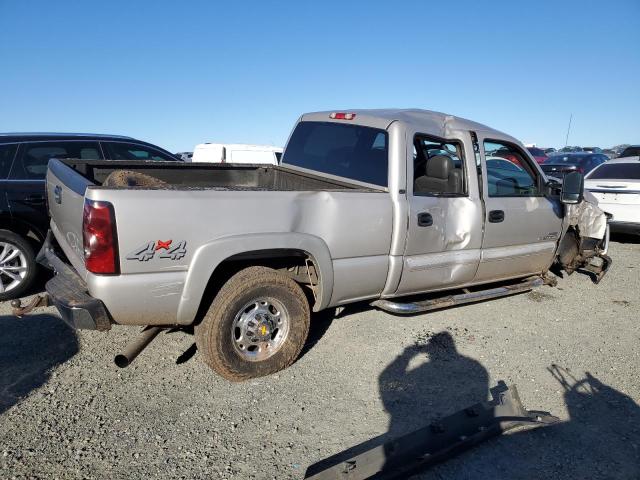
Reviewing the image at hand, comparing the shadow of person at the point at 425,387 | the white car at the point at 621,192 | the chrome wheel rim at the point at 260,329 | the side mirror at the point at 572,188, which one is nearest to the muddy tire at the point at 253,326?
the chrome wheel rim at the point at 260,329

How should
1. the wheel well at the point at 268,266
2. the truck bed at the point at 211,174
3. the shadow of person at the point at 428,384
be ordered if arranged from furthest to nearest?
the truck bed at the point at 211,174, the wheel well at the point at 268,266, the shadow of person at the point at 428,384

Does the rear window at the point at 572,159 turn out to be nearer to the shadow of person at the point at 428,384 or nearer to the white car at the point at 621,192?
the white car at the point at 621,192

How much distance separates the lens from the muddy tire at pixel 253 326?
3.10 metres

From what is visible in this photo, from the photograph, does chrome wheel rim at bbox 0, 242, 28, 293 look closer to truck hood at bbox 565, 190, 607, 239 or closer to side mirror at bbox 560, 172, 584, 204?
side mirror at bbox 560, 172, 584, 204

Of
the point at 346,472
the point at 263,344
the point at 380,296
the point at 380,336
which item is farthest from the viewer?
the point at 380,336

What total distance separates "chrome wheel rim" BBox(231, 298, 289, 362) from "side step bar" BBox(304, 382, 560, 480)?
1025 mm

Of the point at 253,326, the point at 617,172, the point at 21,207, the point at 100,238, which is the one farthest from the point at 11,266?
the point at 617,172

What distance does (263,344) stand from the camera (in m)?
3.39

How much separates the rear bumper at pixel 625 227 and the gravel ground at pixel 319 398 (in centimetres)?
359

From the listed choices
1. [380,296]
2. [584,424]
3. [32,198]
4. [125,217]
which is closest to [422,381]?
[380,296]

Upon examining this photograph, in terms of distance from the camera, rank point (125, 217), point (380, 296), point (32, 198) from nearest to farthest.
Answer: point (125, 217)
point (380, 296)
point (32, 198)

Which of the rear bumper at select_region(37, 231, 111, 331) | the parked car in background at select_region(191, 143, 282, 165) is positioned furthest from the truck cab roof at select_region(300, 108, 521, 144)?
the parked car in background at select_region(191, 143, 282, 165)

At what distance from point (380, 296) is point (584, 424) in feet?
5.42

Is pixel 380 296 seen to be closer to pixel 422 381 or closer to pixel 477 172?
pixel 422 381
